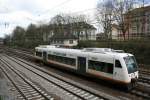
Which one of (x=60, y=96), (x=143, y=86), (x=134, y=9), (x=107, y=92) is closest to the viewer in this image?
(x=60, y=96)

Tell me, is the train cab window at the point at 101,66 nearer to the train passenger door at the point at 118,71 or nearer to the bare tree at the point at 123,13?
the train passenger door at the point at 118,71

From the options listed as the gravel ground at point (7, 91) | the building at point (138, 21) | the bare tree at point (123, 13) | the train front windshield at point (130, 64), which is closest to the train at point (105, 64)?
the train front windshield at point (130, 64)

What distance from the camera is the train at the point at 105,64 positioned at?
53.7 feet

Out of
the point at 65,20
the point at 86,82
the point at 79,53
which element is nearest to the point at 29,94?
the point at 86,82

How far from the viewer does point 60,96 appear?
15.0 meters

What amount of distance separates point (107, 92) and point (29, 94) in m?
5.15

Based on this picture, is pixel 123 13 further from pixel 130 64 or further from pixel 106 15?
pixel 130 64

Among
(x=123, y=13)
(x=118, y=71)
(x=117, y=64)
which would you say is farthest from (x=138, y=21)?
(x=118, y=71)

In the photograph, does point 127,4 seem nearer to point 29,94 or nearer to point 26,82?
point 26,82

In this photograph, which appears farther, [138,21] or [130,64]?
[138,21]

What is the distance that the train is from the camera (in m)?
16.4

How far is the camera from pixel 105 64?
17.8 meters

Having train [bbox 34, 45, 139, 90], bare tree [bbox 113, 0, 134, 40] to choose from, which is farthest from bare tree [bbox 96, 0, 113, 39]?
train [bbox 34, 45, 139, 90]

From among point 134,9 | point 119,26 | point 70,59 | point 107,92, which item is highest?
point 134,9
